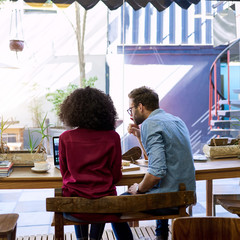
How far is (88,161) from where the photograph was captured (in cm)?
201

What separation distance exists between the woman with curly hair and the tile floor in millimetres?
1907

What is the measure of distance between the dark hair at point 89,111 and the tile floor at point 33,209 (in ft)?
6.63

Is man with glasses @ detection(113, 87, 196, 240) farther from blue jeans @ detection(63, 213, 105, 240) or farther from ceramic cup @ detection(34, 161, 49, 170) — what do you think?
ceramic cup @ detection(34, 161, 49, 170)

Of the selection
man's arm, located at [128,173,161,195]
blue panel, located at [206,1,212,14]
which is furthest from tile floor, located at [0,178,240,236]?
blue panel, located at [206,1,212,14]

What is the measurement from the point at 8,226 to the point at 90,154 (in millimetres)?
677

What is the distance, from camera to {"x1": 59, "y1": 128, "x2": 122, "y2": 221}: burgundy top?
201 cm

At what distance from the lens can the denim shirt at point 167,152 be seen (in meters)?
2.23

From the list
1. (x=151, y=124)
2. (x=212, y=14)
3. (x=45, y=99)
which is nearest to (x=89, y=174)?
(x=151, y=124)

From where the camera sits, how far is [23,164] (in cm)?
284

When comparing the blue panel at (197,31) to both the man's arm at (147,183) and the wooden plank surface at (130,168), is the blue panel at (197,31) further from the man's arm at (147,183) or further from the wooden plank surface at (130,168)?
the man's arm at (147,183)

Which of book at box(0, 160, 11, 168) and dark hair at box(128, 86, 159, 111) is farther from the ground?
dark hair at box(128, 86, 159, 111)

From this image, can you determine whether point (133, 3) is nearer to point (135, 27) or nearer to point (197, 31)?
point (135, 27)

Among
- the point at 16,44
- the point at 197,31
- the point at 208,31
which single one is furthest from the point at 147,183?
the point at 208,31

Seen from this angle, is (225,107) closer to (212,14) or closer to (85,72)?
(212,14)
